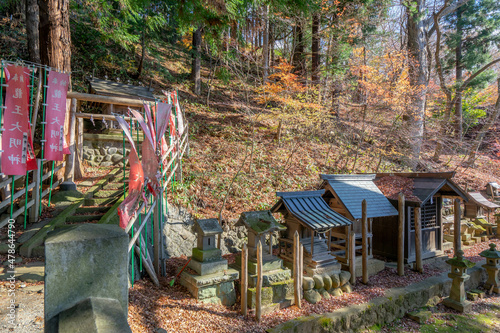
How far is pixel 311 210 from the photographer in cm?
755

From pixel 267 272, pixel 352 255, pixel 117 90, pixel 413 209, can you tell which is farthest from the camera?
pixel 117 90

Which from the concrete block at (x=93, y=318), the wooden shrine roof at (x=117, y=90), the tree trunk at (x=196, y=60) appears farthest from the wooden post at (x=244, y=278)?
the tree trunk at (x=196, y=60)

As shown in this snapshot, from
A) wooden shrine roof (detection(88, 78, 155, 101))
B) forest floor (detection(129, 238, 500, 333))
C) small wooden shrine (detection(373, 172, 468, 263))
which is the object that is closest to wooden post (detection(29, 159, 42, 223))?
forest floor (detection(129, 238, 500, 333))

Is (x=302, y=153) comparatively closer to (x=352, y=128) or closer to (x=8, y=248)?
(x=352, y=128)

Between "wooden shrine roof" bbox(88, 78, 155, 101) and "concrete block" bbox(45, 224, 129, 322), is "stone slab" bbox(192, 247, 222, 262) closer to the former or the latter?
"concrete block" bbox(45, 224, 129, 322)

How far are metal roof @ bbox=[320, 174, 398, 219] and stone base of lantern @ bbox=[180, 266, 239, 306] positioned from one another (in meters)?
4.05

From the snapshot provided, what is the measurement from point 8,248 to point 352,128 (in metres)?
15.9

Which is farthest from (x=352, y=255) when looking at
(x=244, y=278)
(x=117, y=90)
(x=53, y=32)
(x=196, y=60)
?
(x=196, y=60)

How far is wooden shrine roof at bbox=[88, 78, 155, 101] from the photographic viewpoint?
12.6 m

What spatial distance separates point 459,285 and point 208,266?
7.31 metres

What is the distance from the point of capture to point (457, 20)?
17.6 meters

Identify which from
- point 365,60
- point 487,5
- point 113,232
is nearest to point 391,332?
point 113,232

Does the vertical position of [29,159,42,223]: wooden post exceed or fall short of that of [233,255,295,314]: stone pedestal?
it exceeds it

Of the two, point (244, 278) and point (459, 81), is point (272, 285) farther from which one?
point (459, 81)
